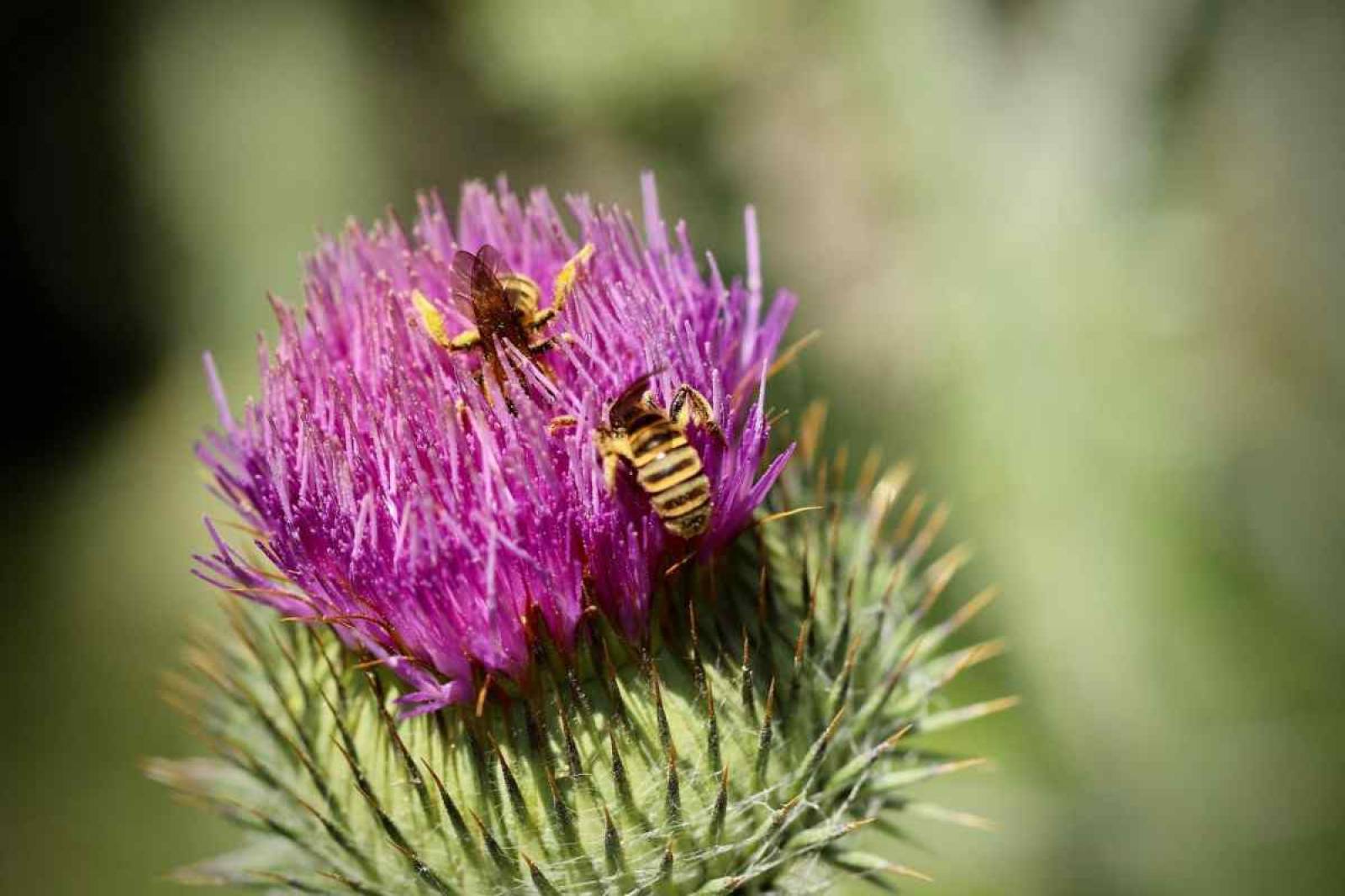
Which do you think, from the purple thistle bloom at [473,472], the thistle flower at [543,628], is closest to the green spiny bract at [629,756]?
the thistle flower at [543,628]

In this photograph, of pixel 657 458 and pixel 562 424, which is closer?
pixel 657 458

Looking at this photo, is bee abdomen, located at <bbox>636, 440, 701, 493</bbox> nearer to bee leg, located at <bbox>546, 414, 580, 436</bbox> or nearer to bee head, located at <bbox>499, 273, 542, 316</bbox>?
bee leg, located at <bbox>546, 414, 580, 436</bbox>

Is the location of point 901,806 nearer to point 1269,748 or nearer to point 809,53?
point 1269,748

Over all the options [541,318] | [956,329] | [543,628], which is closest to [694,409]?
[541,318]

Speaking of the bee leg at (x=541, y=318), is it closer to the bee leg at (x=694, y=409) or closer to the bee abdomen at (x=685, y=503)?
the bee leg at (x=694, y=409)

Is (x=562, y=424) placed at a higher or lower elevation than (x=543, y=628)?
higher

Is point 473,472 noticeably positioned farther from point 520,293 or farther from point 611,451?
point 520,293
